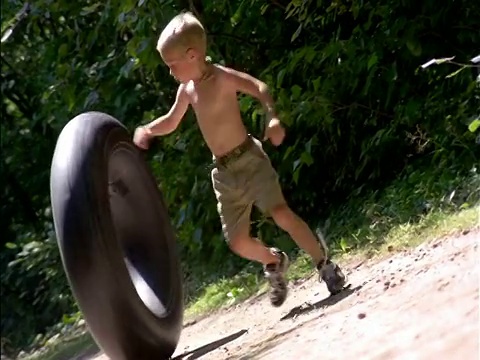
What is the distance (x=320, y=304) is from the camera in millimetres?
4562

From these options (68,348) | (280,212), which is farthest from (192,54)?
(68,348)

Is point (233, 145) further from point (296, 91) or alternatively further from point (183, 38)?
point (296, 91)

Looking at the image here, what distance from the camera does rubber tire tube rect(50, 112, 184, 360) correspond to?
4203 mm

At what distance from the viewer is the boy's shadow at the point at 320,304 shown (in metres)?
4.45

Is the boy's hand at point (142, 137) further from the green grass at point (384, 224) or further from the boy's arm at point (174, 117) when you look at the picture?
the green grass at point (384, 224)

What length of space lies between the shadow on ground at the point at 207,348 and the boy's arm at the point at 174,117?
3.25 feet

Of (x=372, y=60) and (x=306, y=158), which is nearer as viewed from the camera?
(x=372, y=60)

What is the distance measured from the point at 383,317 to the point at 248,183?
4.80 feet

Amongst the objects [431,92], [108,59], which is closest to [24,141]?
[108,59]

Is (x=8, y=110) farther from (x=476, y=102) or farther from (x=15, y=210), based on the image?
(x=476, y=102)

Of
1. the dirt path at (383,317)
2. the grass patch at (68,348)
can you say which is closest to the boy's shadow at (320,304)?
the dirt path at (383,317)

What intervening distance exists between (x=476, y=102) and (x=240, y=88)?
2095mm

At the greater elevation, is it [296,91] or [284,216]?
[296,91]

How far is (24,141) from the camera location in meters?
12.5
